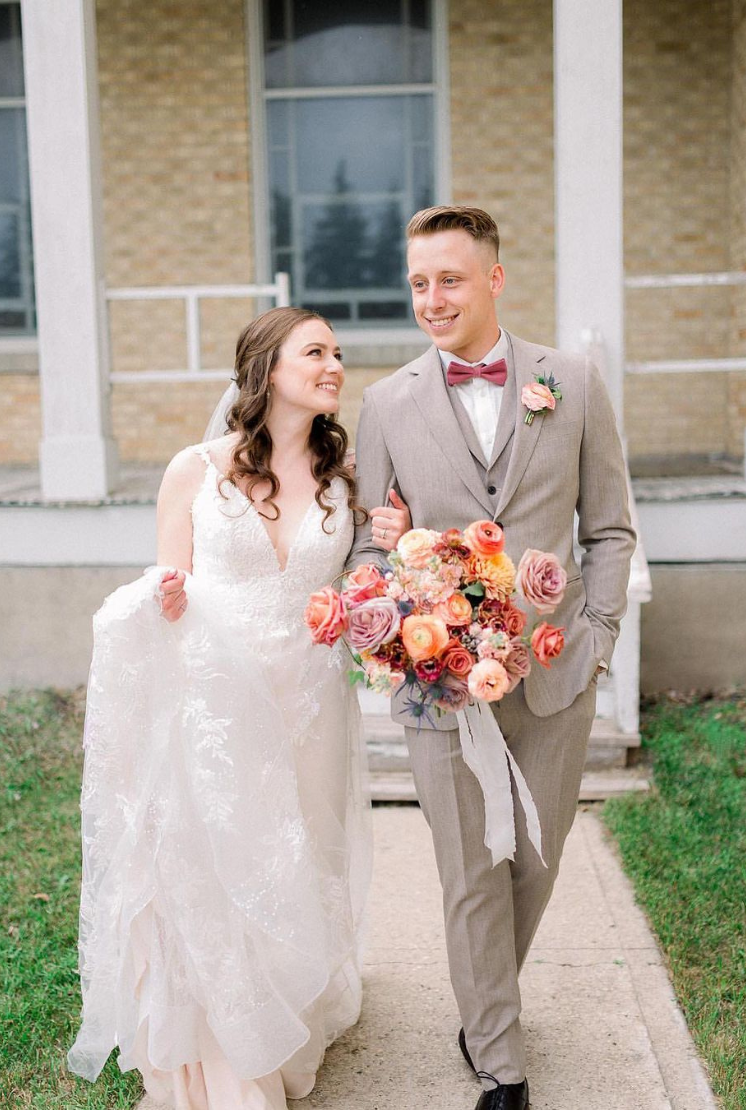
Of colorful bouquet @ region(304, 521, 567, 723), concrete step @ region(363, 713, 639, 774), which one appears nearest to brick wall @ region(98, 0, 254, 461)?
concrete step @ region(363, 713, 639, 774)

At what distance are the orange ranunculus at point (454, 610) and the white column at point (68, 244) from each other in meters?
4.57

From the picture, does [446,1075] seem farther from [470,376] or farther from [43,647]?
[43,647]

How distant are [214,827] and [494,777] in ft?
2.43

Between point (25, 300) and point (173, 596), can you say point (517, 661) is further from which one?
point (25, 300)

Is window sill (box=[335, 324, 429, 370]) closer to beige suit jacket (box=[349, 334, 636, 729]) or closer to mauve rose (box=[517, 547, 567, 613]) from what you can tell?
beige suit jacket (box=[349, 334, 636, 729])

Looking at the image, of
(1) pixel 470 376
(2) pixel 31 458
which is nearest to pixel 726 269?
(2) pixel 31 458

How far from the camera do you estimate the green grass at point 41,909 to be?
343 cm

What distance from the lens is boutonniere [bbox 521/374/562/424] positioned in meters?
3.07

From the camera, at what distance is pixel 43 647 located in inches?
280

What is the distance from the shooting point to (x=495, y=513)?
311cm

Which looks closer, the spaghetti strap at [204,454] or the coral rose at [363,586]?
the coral rose at [363,586]

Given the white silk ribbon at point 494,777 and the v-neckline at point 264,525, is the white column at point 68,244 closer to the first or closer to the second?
the v-neckline at point 264,525

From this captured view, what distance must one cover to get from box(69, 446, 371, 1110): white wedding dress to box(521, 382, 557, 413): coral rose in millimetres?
613

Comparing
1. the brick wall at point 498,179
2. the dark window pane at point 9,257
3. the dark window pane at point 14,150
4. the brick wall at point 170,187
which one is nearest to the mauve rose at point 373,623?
the brick wall at point 498,179
